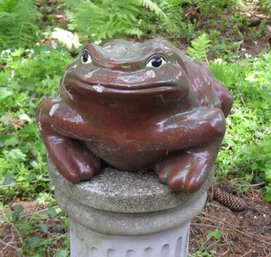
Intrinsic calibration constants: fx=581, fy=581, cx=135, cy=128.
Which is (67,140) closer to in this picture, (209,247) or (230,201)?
(209,247)

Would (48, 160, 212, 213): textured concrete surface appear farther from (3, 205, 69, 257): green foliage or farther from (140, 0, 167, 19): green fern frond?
(140, 0, 167, 19): green fern frond

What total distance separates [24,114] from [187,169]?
2.48m

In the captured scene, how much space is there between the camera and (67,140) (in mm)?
2344

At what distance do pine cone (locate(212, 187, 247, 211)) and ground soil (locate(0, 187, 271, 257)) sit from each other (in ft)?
0.09

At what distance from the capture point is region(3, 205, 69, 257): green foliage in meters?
3.35

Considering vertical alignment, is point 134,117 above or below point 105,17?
above

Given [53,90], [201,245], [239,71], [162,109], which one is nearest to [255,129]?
[239,71]

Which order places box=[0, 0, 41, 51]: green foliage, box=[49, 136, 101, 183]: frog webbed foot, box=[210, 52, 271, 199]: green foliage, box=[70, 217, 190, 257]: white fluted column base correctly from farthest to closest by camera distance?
1. box=[0, 0, 41, 51]: green foliage
2. box=[210, 52, 271, 199]: green foliage
3. box=[70, 217, 190, 257]: white fluted column base
4. box=[49, 136, 101, 183]: frog webbed foot

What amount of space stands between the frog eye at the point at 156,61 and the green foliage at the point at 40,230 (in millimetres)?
1547

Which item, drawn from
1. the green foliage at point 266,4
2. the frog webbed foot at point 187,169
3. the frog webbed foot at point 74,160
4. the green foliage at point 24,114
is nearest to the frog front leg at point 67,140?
the frog webbed foot at point 74,160

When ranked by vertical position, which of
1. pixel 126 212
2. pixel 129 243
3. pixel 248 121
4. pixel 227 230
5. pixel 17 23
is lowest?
pixel 227 230

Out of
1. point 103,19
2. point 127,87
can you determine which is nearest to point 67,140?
point 127,87

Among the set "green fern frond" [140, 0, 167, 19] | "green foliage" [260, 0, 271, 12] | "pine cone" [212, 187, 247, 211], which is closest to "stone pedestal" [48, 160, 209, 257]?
"pine cone" [212, 187, 247, 211]

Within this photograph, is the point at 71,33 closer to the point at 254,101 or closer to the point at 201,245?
the point at 254,101
